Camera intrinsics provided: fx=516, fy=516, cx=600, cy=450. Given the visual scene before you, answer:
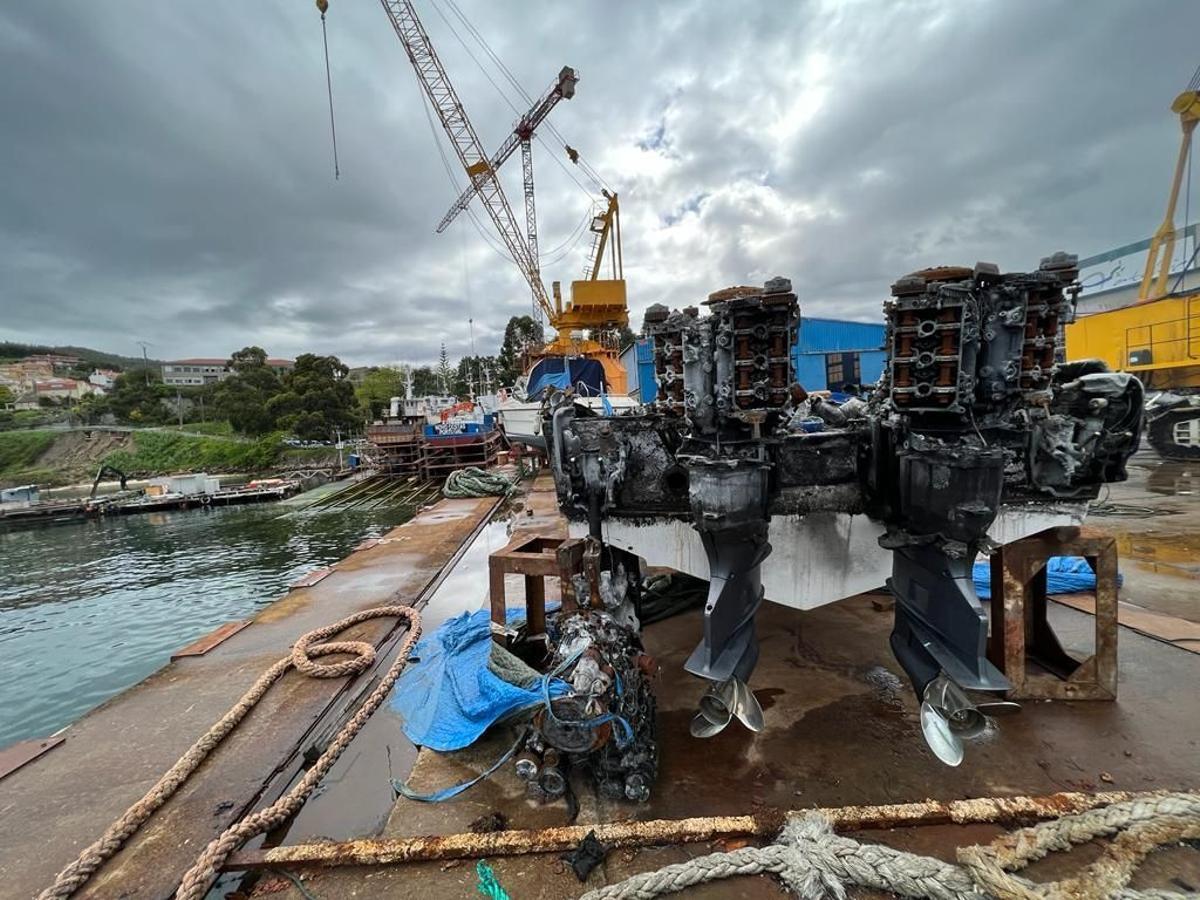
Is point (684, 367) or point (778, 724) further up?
point (684, 367)

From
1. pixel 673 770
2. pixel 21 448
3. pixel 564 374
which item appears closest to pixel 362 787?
pixel 673 770

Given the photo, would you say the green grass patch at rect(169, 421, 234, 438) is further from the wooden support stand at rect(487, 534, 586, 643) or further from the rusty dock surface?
the wooden support stand at rect(487, 534, 586, 643)

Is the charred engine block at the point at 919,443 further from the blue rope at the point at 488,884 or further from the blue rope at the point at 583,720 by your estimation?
the blue rope at the point at 488,884

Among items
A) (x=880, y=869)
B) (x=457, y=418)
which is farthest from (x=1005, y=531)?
(x=457, y=418)

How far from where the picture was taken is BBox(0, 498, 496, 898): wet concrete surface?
2.80 metres

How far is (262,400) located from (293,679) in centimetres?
5081

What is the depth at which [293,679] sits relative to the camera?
4.85 meters

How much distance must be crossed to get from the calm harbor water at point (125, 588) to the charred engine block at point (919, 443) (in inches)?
323

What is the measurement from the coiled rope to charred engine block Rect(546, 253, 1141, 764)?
13.3 m

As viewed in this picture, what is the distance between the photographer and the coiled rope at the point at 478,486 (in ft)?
55.1

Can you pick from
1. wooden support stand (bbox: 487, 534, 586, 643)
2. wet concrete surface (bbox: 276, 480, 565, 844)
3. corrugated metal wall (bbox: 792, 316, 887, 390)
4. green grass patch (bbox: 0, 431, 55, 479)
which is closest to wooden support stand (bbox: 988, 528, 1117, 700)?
wooden support stand (bbox: 487, 534, 586, 643)

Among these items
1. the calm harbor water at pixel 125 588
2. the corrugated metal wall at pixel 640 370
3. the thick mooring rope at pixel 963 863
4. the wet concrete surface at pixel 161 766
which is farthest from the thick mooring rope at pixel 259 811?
the corrugated metal wall at pixel 640 370

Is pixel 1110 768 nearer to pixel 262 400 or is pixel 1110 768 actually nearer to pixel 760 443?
pixel 760 443

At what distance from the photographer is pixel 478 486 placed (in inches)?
674
